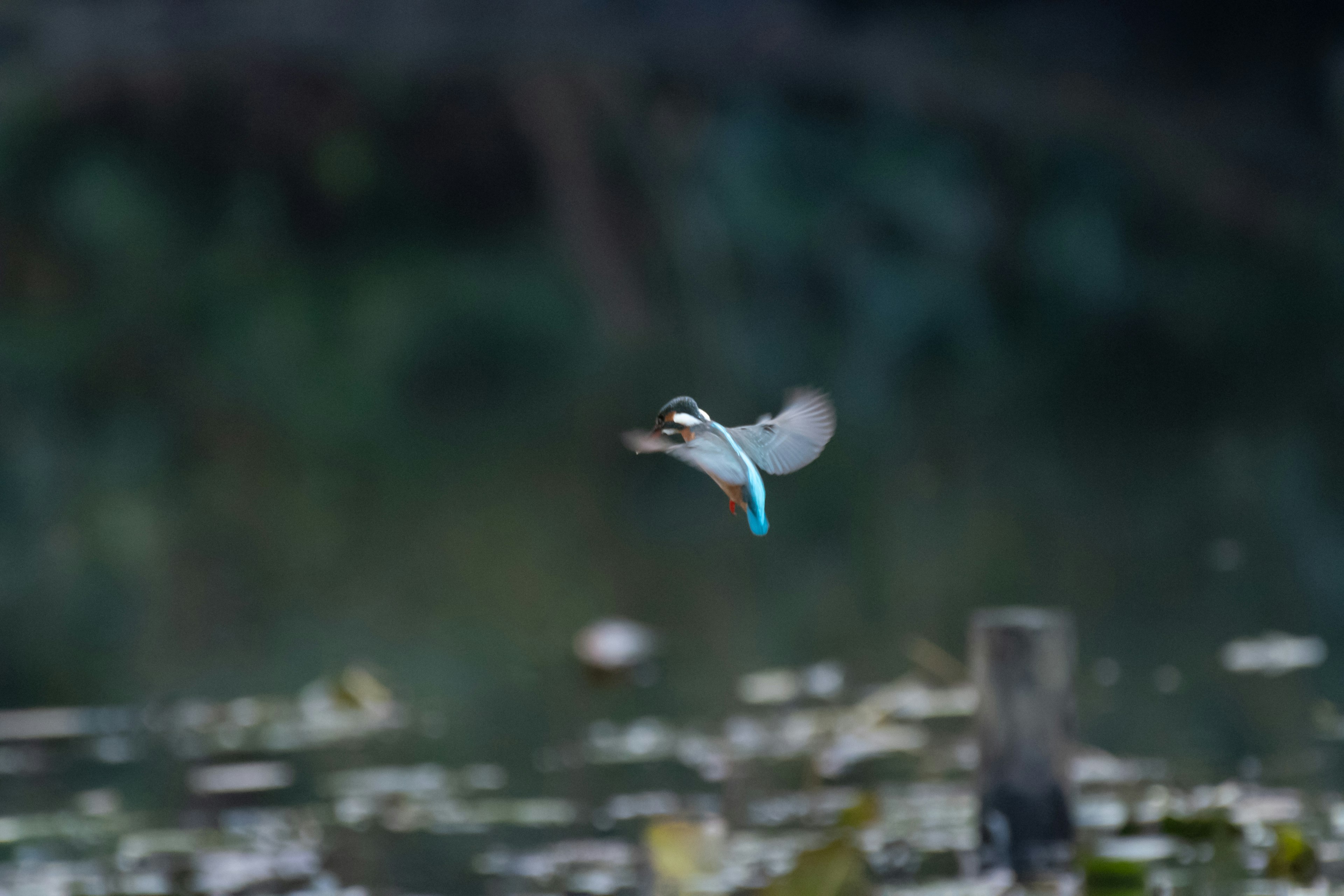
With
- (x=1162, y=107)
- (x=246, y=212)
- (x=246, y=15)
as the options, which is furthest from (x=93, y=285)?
(x=1162, y=107)

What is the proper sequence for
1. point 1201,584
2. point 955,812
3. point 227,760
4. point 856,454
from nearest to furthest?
point 955,812
point 227,760
point 1201,584
point 856,454

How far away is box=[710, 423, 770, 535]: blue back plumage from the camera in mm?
1649

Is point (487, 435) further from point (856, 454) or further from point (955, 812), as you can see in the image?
point (955, 812)

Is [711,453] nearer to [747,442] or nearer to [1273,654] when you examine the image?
[747,442]

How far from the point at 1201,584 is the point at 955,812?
3.85m

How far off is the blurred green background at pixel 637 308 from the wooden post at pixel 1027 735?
4020 mm

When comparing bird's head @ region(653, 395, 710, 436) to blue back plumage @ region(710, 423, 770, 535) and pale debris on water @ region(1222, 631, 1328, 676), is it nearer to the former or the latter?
blue back plumage @ region(710, 423, 770, 535)

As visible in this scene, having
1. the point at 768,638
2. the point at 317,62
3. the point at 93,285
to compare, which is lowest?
the point at 768,638

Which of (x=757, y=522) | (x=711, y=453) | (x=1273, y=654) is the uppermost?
(x=1273, y=654)

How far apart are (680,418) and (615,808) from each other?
12.1 ft

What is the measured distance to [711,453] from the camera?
1.82 metres

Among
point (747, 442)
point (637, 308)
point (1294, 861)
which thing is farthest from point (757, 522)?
point (637, 308)

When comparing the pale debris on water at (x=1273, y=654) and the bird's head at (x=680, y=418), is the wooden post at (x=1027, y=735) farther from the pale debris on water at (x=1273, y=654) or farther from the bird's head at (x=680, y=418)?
the bird's head at (x=680, y=418)

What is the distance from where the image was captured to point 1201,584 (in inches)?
331
